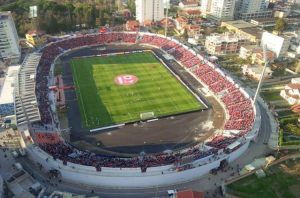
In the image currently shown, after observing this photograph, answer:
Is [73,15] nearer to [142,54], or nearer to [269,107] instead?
[142,54]

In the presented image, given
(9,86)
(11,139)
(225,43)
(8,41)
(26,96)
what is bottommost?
(11,139)

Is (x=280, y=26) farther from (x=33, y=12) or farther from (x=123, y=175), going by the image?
(x=123, y=175)

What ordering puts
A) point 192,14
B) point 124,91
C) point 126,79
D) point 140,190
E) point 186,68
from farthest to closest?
point 192,14, point 186,68, point 126,79, point 124,91, point 140,190

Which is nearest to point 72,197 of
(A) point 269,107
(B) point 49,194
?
(B) point 49,194

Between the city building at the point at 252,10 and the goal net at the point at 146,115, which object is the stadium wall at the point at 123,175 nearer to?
Result: the goal net at the point at 146,115

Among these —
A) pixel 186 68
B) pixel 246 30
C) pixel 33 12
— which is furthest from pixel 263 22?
pixel 33 12

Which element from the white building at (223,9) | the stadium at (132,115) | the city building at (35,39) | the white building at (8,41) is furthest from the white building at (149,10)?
the white building at (8,41)
